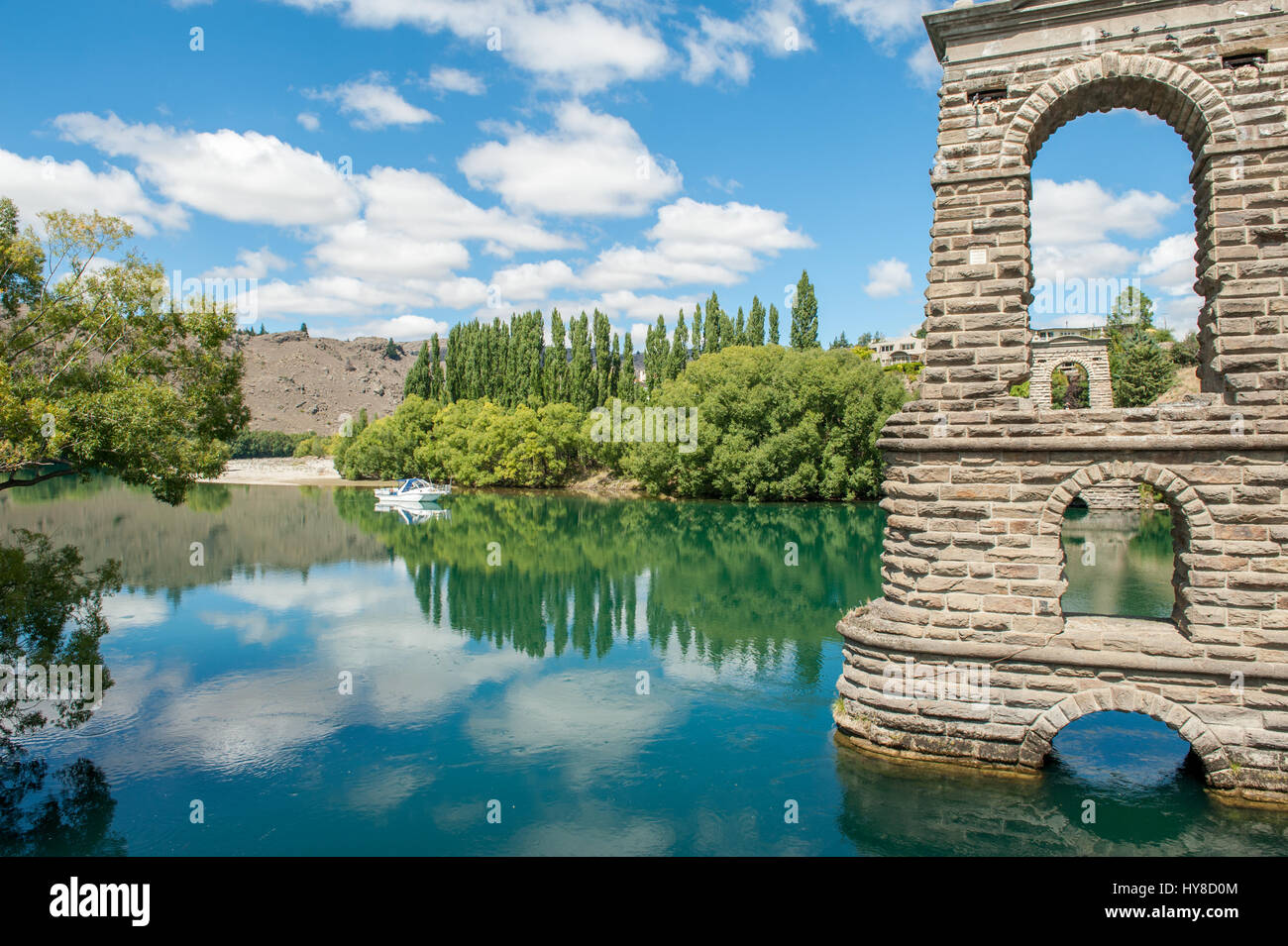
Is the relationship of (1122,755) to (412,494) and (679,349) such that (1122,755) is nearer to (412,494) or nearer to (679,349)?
(412,494)

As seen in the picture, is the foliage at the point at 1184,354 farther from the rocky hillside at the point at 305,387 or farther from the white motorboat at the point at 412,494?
the rocky hillside at the point at 305,387

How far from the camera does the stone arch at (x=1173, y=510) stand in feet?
28.9

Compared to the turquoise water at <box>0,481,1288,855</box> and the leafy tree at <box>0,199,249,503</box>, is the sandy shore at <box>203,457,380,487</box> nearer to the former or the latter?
the turquoise water at <box>0,481,1288,855</box>

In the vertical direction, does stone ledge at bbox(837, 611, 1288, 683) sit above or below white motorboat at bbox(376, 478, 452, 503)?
below

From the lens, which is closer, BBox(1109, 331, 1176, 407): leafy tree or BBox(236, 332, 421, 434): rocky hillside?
BBox(1109, 331, 1176, 407): leafy tree

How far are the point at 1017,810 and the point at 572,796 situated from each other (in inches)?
192

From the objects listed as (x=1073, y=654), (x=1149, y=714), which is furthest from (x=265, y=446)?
(x=1149, y=714)

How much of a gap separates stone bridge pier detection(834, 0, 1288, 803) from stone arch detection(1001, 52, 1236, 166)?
2 centimetres

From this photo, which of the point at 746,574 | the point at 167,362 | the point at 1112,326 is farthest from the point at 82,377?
the point at 1112,326

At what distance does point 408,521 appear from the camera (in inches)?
1689

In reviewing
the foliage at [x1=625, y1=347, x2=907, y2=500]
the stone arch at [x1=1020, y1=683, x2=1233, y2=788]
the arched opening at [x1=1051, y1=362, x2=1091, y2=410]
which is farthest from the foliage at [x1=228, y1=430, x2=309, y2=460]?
the stone arch at [x1=1020, y1=683, x2=1233, y2=788]

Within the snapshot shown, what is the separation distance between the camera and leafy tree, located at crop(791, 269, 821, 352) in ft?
189
